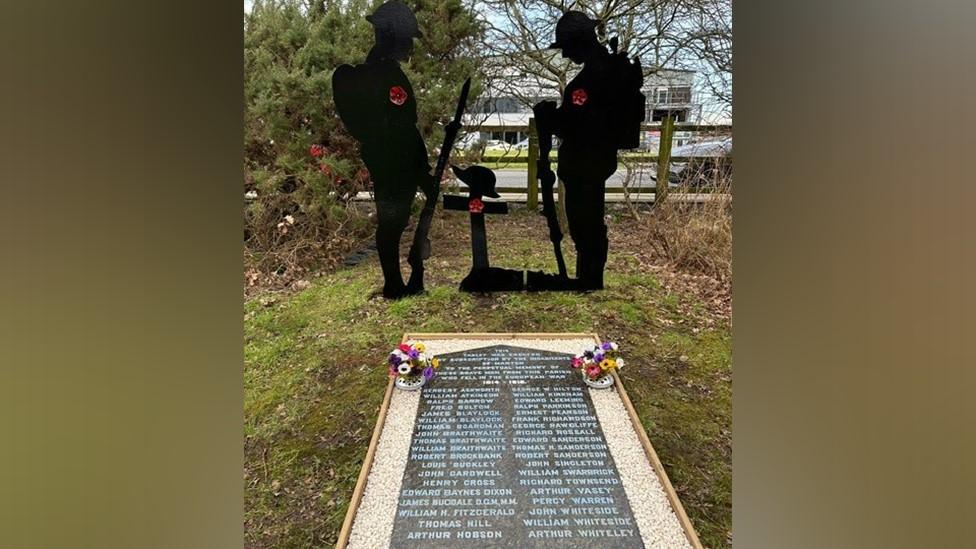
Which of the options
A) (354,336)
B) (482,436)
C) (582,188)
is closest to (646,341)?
(582,188)

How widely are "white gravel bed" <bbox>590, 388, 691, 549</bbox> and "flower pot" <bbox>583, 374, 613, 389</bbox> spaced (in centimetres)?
5

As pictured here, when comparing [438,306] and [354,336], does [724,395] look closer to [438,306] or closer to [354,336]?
[438,306]

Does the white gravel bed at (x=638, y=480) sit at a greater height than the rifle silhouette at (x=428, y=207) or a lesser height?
lesser

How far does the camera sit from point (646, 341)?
4.17m

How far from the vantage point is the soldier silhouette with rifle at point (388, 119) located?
12.8ft

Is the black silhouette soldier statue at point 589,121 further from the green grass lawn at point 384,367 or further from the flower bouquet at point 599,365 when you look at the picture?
the flower bouquet at point 599,365

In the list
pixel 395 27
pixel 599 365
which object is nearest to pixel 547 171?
pixel 395 27

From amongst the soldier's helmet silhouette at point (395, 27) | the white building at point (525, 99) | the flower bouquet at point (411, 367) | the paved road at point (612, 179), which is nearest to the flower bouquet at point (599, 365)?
the flower bouquet at point (411, 367)

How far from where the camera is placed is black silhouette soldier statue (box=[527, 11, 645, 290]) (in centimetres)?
402

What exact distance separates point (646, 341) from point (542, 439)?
176cm

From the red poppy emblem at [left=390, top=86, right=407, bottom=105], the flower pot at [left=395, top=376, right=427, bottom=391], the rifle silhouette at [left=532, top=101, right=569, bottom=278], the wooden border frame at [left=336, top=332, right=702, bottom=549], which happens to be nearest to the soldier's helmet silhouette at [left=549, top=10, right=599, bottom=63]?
the rifle silhouette at [left=532, top=101, right=569, bottom=278]

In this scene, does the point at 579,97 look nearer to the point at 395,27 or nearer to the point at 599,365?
the point at 395,27

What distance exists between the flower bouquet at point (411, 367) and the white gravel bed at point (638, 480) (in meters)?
0.95
